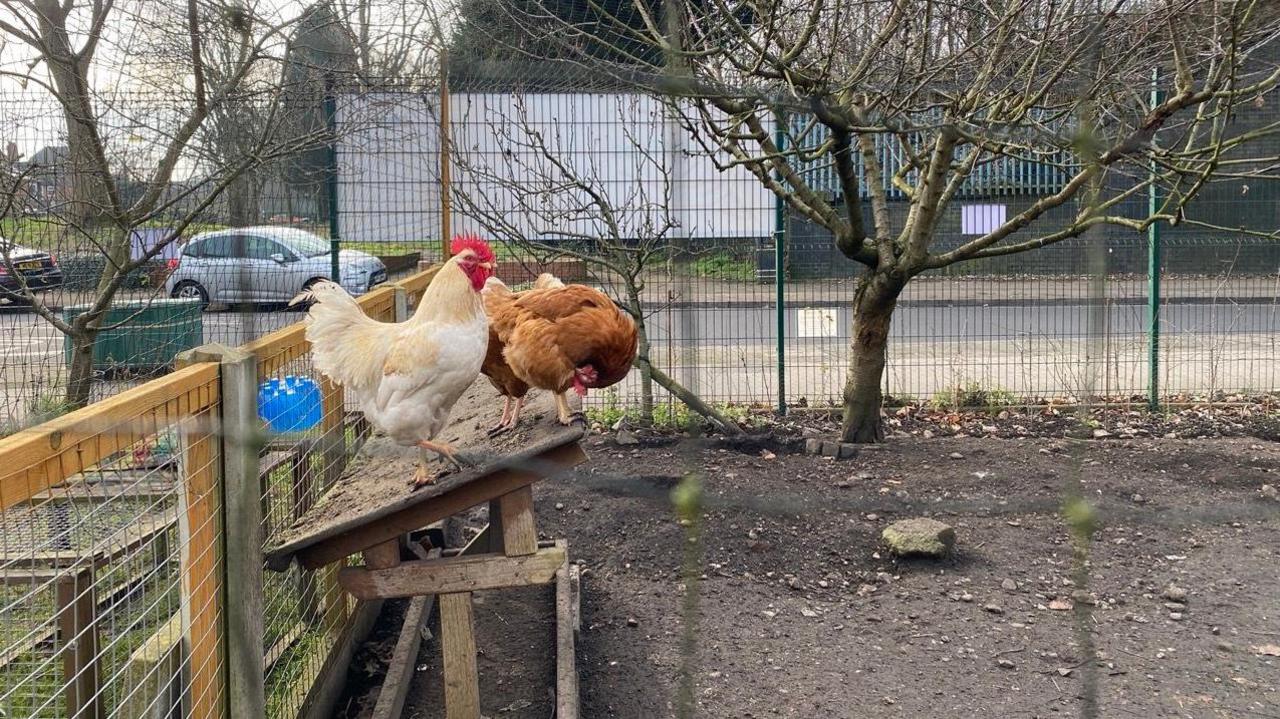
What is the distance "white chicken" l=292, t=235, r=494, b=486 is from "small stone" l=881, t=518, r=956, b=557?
5.12 feet

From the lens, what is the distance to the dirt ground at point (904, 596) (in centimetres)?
246

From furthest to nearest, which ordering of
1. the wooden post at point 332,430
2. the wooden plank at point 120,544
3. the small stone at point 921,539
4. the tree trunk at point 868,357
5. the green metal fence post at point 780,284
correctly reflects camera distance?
the green metal fence post at point 780,284 < the tree trunk at point 868,357 < the small stone at point 921,539 < the wooden post at point 332,430 < the wooden plank at point 120,544

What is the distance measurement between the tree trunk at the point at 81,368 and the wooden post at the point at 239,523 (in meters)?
1.99

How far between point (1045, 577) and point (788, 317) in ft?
8.23

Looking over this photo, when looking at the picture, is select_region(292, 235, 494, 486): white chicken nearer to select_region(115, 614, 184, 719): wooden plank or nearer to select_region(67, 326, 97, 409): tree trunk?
select_region(115, 614, 184, 719): wooden plank

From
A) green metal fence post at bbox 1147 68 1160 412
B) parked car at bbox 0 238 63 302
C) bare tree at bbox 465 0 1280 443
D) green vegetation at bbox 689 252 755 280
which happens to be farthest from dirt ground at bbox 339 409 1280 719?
parked car at bbox 0 238 63 302

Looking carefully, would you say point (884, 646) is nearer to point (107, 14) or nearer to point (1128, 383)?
point (107, 14)

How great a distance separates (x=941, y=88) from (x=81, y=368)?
3149 mm

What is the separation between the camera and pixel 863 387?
4.25m

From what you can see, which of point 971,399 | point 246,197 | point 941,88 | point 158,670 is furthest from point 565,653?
point 971,399

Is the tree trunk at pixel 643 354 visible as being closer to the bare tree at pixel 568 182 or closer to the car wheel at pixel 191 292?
the bare tree at pixel 568 182

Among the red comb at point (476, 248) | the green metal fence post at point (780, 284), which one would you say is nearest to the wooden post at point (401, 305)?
the red comb at point (476, 248)

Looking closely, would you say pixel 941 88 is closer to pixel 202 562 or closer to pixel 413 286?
pixel 413 286

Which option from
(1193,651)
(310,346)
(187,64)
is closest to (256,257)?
(187,64)
